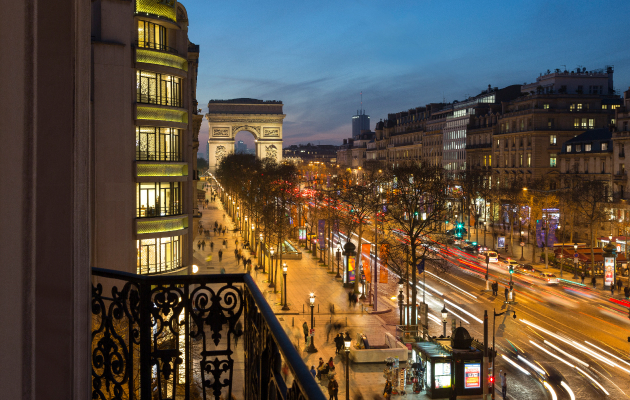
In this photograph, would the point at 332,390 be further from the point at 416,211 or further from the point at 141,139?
the point at 416,211

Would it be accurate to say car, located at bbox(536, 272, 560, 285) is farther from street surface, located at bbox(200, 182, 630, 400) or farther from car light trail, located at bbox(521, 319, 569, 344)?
car light trail, located at bbox(521, 319, 569, 344)

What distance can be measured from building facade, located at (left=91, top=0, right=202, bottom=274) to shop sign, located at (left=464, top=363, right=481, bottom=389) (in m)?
13.9

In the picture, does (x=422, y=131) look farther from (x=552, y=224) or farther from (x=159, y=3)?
(x=159, y=3)

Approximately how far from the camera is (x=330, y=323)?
34.3 m

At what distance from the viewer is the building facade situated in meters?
24.3

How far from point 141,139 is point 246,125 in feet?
339

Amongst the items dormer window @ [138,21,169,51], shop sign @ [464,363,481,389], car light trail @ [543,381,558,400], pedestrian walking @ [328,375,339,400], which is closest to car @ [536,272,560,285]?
car light trail @ [543,381,558,400]

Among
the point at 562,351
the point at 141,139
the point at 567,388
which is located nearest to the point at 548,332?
the point at 562,351

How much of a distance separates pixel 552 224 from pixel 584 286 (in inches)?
453

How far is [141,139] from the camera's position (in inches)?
1044

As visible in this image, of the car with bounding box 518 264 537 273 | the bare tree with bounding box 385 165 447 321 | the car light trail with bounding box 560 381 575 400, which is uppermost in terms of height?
the bare tree with bounding box 385 165 447 321

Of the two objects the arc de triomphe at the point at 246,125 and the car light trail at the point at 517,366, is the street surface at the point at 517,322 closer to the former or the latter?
the car light trail at the point at 517,366

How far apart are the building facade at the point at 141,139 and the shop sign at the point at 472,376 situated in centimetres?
1388

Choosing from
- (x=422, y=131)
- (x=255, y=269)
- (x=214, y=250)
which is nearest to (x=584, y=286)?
(x=255, y=269)
